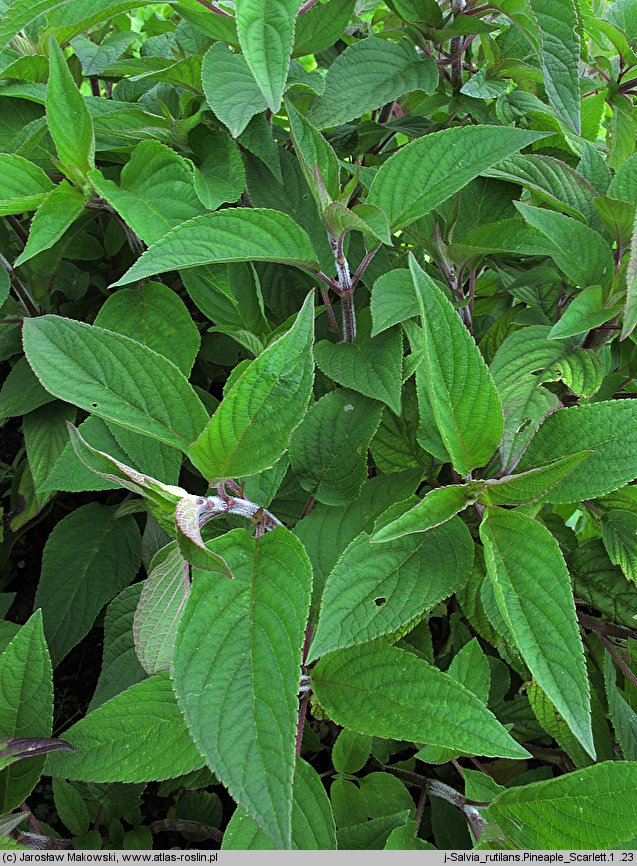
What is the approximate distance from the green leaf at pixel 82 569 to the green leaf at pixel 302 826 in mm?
375

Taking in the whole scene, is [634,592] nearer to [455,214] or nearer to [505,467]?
[505,467]

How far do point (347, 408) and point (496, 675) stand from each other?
46cm

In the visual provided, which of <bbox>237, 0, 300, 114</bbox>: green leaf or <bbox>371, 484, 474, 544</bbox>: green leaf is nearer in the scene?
<bbox>371, 484, 474, 544</bbox>: green leaf

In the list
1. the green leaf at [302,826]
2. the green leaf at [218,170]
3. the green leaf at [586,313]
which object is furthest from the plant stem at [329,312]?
the green leaf at [302,826]

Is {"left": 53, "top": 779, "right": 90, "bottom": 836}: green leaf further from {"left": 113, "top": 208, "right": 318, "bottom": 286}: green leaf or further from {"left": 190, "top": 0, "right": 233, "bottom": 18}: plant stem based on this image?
{"left": 190, "top": 0, "right": 233, "bottom": 18}: plant stem

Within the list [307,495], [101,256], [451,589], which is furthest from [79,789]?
[101,256]

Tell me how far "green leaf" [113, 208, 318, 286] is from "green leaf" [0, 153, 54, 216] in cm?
23

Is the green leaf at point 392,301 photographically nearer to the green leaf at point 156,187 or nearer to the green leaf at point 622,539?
the green leaf at point 156,187

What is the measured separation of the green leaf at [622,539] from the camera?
81cm

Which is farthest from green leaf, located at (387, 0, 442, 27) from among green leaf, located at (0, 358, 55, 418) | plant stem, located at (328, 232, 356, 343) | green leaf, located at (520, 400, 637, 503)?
green leaf, located at (0, 358, 55, 418)

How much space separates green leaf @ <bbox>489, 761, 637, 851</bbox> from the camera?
0.64 metres

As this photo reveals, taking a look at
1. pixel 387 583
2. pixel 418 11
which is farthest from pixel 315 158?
pixel 387 583

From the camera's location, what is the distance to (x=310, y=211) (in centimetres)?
89

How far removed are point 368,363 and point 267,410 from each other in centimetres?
19
